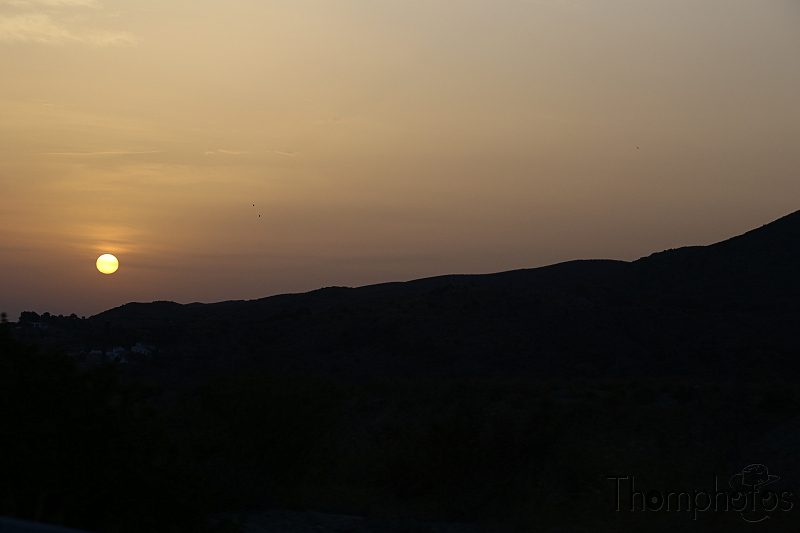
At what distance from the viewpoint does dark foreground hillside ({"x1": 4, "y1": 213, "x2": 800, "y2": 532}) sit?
12.4 m

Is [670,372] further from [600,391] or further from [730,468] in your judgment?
[730,468]

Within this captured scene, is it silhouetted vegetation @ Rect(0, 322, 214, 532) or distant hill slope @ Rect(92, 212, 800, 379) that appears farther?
distant hill slope @ Rect(92, 212, 800, 379)

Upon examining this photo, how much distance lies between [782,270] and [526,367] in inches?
1792

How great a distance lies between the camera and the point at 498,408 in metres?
26.8

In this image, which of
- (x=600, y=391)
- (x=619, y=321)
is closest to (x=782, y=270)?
(x=619, y=321)

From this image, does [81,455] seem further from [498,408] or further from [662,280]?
[662,280]

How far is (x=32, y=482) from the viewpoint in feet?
22.2

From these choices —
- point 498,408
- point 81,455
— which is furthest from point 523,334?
point 81,455

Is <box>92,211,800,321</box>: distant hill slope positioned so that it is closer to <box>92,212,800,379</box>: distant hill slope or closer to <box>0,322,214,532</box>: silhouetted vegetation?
<box>92,212,800,379</box>: distant hill slope

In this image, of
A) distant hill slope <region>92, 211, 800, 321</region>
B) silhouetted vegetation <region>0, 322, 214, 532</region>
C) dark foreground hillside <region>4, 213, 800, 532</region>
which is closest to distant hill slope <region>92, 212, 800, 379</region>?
dark foreground hillside <region>4, 213, 800, 532</region>

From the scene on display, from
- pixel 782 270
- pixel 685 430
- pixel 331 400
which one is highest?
pixel 782 270

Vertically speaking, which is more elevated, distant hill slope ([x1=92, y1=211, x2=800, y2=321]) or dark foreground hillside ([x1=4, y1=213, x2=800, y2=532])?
distant hill slope ([x1=92, y1=211, x2=800, y2=321])

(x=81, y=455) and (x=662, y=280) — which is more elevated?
(x=662, y=280)

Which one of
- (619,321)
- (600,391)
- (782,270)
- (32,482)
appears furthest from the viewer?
(782,270)
